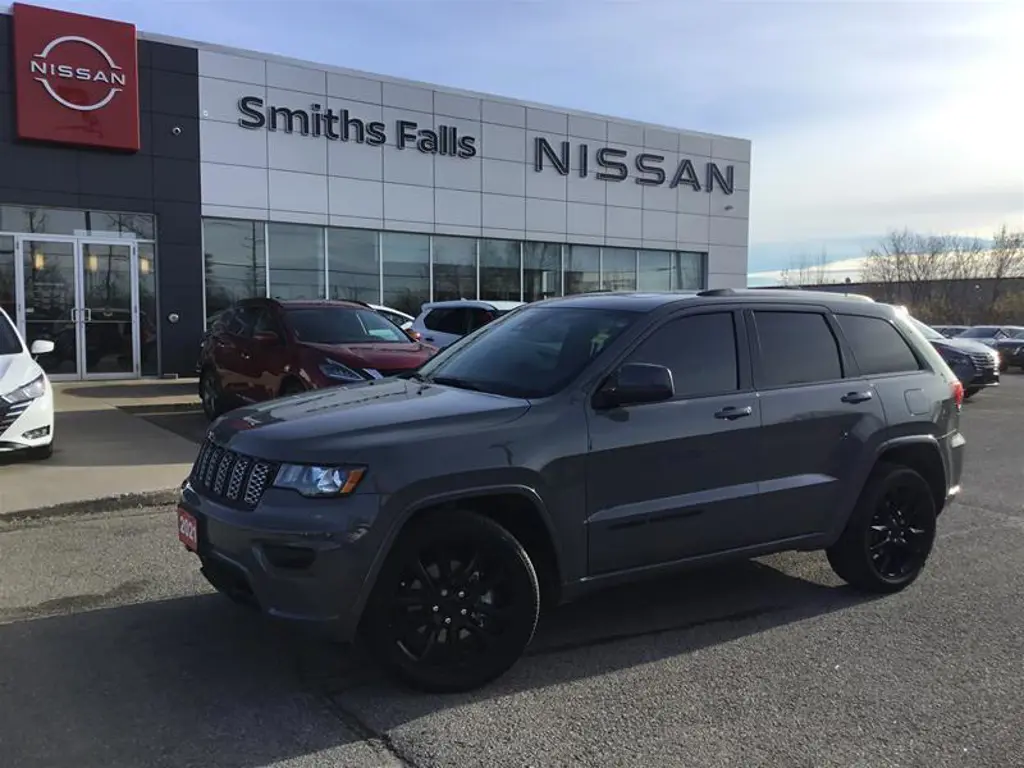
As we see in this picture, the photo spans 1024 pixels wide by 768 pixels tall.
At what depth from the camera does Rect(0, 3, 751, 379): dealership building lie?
618 inches

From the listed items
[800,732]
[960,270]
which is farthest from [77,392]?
[960,270]

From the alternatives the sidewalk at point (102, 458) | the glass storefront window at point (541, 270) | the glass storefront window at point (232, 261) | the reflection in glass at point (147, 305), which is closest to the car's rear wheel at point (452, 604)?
the sidewalk at point (102, 458)

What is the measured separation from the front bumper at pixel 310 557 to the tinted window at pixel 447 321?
10.4 metres

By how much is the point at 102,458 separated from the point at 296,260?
10466 mm

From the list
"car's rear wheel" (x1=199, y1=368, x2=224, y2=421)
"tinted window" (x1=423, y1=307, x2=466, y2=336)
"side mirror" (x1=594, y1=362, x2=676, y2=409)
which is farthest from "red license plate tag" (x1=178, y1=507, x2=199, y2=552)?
"tinted window" (x1=423, y1=307, x2=466, y2=336)

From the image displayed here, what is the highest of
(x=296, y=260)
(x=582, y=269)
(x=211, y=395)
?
(x=582, y=269)

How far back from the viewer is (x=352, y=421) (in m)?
3.74

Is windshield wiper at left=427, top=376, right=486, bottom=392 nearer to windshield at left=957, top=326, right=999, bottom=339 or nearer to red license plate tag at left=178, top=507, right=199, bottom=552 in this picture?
red license plate tag at left=178, top=507, right=199, bottom=552

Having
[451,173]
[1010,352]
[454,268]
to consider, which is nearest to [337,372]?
[454,268]

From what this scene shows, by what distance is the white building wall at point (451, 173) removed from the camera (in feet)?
58.0

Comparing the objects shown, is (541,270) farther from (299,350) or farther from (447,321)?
(299,350)

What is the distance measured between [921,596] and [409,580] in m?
3.24

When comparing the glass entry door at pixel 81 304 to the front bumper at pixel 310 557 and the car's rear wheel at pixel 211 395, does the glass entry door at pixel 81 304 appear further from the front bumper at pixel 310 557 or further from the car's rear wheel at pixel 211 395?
the front bumper at pixel 310 557

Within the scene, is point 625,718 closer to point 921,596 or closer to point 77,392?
point 921,596
